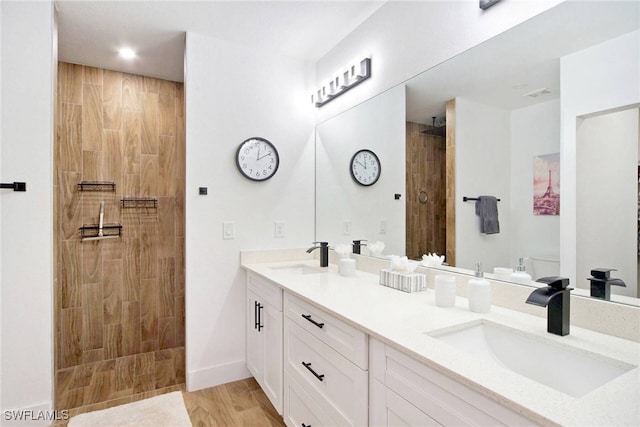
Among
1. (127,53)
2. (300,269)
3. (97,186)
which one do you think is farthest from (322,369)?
(127,53)

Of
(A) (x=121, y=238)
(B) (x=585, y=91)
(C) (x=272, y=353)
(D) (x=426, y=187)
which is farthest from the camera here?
(A) (x=121, y=238)

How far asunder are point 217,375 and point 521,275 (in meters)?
2.07

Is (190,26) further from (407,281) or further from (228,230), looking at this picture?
(407,281)

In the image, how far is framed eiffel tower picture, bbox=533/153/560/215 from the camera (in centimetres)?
125

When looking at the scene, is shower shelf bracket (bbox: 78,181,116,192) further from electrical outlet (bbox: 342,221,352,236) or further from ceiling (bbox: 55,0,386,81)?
electrical outlet (bbox: 342,221,352,236)

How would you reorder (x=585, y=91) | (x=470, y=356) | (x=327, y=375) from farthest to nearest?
(x=327, y=375) → (x=585, y=91) → (x=470, y=356)

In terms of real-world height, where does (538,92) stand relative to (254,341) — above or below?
above

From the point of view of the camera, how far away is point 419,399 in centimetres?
94

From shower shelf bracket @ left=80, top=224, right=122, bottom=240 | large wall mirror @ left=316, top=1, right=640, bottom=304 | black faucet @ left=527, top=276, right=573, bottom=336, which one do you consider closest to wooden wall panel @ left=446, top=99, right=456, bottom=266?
large wall mirror @ left=316, top=1, right=640, bottom=304

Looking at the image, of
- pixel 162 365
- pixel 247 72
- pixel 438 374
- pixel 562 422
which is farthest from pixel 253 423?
pixel 247 72

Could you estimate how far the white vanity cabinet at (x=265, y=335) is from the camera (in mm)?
1877

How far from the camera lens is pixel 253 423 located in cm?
197

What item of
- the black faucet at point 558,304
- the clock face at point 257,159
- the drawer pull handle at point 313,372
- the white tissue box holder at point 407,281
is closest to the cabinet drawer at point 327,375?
the drawer pull handle at point 313,372

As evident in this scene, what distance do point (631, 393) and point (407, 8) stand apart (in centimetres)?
195
